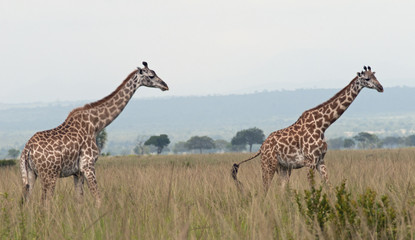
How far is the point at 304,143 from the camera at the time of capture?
1044cm

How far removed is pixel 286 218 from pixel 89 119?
172 inches

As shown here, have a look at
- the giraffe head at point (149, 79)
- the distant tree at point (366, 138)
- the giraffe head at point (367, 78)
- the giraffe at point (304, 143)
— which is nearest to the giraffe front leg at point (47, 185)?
the giraffe head at point (149, 79)

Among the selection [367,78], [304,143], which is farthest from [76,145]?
[367,78]

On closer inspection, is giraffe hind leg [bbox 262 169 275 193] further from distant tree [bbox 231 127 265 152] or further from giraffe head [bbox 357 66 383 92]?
distant tree [bbox 231 127 265 152]

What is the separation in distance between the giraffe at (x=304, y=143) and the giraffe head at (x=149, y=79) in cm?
211

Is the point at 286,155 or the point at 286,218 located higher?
the point at 286,155

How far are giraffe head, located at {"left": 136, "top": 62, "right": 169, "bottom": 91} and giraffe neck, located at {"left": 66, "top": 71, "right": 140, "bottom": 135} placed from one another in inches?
3.6

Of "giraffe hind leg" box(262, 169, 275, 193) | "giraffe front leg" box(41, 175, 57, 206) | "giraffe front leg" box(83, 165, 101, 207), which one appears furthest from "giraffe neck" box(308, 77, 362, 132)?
"giraffe front leg" box(41, 175, 57, 206)

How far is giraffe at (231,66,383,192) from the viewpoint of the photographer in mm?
10422

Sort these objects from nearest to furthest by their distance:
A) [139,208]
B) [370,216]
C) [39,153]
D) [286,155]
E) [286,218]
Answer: [370,216] < [286,218] < [139,208] < [39,153] < [286,155]

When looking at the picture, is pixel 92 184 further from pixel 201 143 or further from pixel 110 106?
pixel 201 143

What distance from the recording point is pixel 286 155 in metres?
10.5

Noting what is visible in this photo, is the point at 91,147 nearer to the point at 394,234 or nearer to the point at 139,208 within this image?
the point at 139,208

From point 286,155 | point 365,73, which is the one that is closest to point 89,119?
point 286,155
